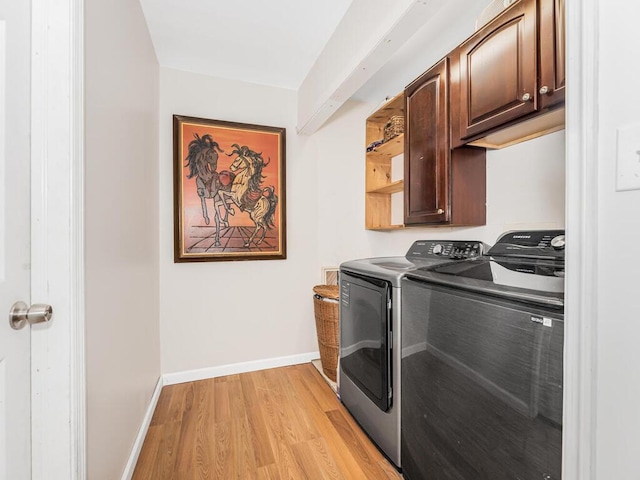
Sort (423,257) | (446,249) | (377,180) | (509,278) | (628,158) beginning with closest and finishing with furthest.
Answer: (628,158), (509,278), (446,249), (423,257), (377,180)

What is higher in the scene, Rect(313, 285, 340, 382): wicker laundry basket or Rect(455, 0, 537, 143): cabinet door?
Rect(455, 0, 537, 143): cabinet door

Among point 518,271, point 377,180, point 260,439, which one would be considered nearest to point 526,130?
point 518,271

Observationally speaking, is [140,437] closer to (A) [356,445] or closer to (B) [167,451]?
(B) [167,451]

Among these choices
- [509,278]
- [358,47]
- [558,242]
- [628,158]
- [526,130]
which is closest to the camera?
[628,158]

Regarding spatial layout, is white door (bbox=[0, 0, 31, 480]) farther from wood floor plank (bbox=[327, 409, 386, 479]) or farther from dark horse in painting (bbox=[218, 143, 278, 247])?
dark horse in painting (bbox=[218, 143, 278, 247])

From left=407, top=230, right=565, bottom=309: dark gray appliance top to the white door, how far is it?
4.54 feet

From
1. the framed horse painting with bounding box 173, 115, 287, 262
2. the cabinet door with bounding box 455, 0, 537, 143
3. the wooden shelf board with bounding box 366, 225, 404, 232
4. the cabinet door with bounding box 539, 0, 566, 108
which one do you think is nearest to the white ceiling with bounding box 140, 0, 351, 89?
the framed horse painting with bounding box 173, 115, 287, 262

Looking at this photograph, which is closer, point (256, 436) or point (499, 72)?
point (499, 72)

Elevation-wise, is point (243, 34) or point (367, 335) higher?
point (243, 34)

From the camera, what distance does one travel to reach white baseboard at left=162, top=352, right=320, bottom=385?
2384 mm

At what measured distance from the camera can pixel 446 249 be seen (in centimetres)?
189

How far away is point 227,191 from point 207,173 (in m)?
0.21

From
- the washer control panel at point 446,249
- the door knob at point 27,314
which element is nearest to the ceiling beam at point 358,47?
the washer control panel at point 446,249

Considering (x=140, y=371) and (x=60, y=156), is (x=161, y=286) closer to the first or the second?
(x=140, y=371)
